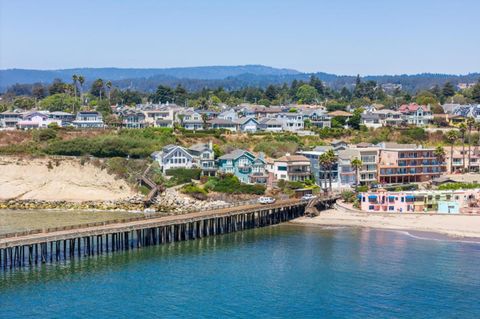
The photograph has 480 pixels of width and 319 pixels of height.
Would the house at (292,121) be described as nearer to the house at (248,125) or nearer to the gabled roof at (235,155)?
the house at (248,125)

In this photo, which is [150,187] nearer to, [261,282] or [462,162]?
[261,282]

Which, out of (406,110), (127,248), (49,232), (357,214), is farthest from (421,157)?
(49,232)

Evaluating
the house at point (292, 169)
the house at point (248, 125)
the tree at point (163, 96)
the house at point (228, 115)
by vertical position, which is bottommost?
the house at point (292, 169)

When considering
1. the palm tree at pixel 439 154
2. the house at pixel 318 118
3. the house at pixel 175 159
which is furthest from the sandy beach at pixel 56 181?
the house at pixel 318 118

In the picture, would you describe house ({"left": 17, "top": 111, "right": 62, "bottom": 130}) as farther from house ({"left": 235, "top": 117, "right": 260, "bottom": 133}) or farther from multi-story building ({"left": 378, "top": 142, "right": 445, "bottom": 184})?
multi-story building ({"left": 378, "top": 142, "right": 445, "bottom": 184})

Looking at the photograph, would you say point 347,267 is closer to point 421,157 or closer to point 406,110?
point 421,157

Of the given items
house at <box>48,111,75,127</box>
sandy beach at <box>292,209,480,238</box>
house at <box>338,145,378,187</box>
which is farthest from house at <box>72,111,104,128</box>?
sandy beach at <box>292,209,480,238</box>
